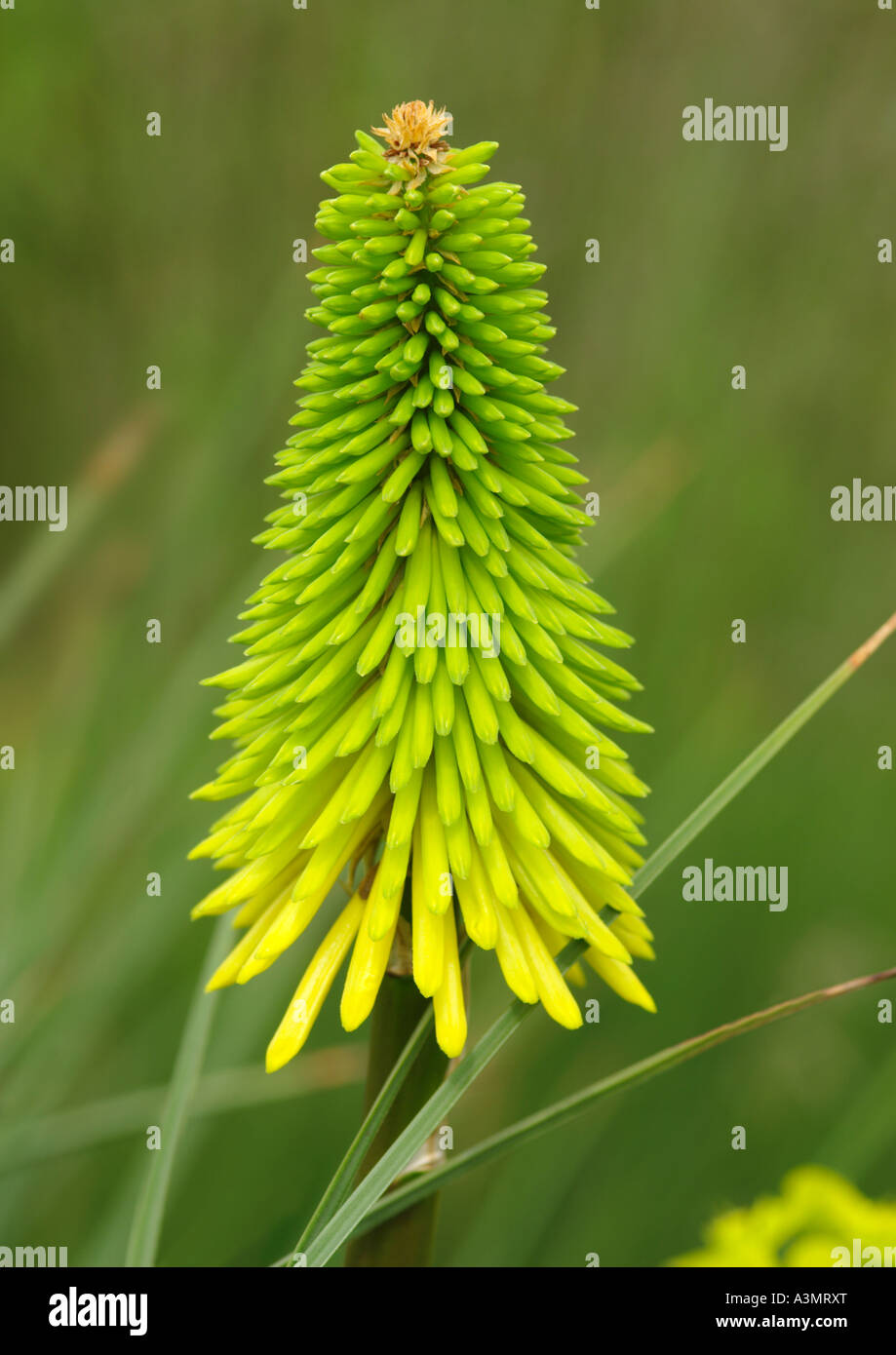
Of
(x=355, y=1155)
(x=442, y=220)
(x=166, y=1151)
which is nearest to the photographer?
(x=355, y=1155)

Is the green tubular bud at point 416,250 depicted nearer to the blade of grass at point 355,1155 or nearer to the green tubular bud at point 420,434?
the green tubular bud at point 420,434

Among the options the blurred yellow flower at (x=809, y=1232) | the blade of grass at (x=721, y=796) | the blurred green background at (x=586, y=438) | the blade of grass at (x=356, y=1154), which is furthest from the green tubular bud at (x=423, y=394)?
the blurred green background at (x=586, y=438)

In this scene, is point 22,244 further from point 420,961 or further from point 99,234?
point 420,961

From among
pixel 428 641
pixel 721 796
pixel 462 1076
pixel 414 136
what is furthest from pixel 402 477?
pixel 462 1076

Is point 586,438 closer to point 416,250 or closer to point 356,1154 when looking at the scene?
point 416,250
